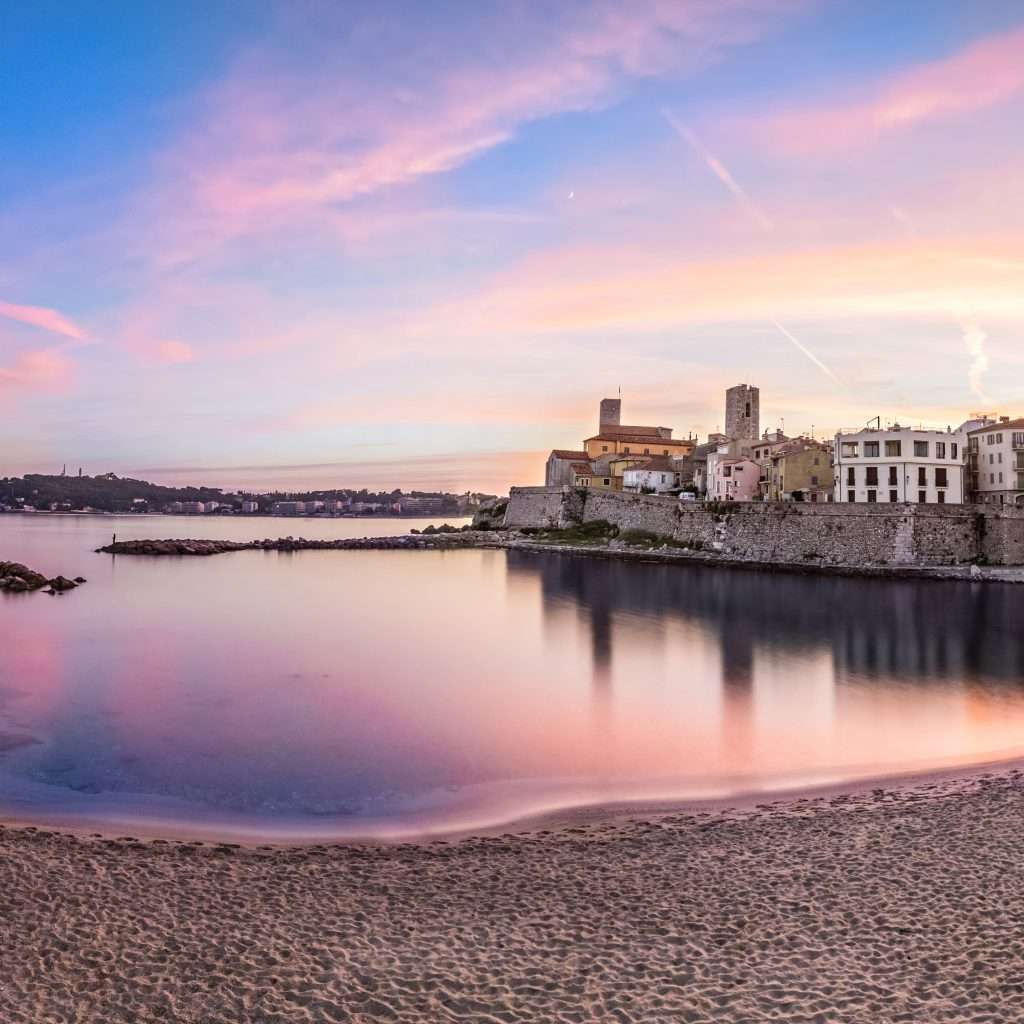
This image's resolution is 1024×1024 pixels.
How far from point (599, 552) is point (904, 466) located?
1550cm

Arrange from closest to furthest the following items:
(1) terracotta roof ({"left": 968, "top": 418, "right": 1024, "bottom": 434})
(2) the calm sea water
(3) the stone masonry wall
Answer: (2) the calm sea water < (1) terracotta roof ({"left": 968, "top": 418, "right": 1024, "bottom": 434}) < (3) the stone masonry wall

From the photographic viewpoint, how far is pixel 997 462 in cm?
3584

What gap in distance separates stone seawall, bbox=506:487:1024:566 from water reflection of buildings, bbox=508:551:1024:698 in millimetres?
2664

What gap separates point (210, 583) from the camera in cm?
3106

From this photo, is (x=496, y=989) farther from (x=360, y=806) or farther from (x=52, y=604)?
(x=52, y=604)

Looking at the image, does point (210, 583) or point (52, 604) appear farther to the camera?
point (210, 583)

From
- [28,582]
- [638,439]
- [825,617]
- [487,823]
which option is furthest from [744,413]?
[487,823]

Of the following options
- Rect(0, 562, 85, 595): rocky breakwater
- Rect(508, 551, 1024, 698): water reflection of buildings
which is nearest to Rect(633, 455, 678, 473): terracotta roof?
Rect(508, 551, 1024, 698): water reflection of buildings

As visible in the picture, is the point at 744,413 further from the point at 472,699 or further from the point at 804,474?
the point at 472,699

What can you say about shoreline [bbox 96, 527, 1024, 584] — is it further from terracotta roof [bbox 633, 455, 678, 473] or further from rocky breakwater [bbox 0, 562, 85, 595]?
rocky breakwater [bbox 0, 562, 85, 595]

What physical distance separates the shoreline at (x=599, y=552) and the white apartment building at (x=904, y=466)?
4.25 meters

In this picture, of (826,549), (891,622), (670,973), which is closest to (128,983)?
(670,973)

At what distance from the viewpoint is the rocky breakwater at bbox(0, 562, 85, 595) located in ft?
90.8

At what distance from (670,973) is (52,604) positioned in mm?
25464
